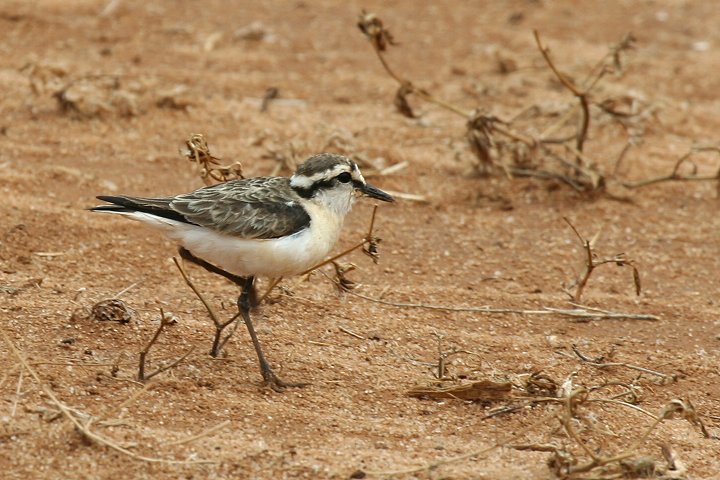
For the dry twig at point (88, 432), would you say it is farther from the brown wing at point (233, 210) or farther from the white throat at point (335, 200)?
the white throat at point (335, 200)

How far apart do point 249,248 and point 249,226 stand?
0.11 meters

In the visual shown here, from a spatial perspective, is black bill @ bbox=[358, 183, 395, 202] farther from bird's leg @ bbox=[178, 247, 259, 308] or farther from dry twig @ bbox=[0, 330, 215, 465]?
dry twig @ bbox=[0, 330, 215, 465]

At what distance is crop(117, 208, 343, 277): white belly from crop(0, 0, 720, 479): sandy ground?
569 millimetres

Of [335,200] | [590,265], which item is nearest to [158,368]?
[335,200]

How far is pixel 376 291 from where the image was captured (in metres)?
7.36

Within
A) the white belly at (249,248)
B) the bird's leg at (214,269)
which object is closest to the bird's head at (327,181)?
the white belly at (249,248)

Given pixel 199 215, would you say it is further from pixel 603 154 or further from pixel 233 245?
pixel 603 154

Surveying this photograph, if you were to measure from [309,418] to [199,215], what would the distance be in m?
1.18

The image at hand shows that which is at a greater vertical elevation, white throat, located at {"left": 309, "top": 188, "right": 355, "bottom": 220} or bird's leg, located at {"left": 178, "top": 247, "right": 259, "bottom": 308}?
white throat, located at {"left": 309, "top": 188, "right": 355, "bottom": 220}

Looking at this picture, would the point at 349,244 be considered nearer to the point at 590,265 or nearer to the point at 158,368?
the point at 590,265

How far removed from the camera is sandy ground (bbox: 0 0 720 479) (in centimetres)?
547

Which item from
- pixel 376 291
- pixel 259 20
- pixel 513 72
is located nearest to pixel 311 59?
pixel 259 20

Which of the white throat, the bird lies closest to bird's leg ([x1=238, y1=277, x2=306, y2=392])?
the bird

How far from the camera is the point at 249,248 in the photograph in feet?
19.4
